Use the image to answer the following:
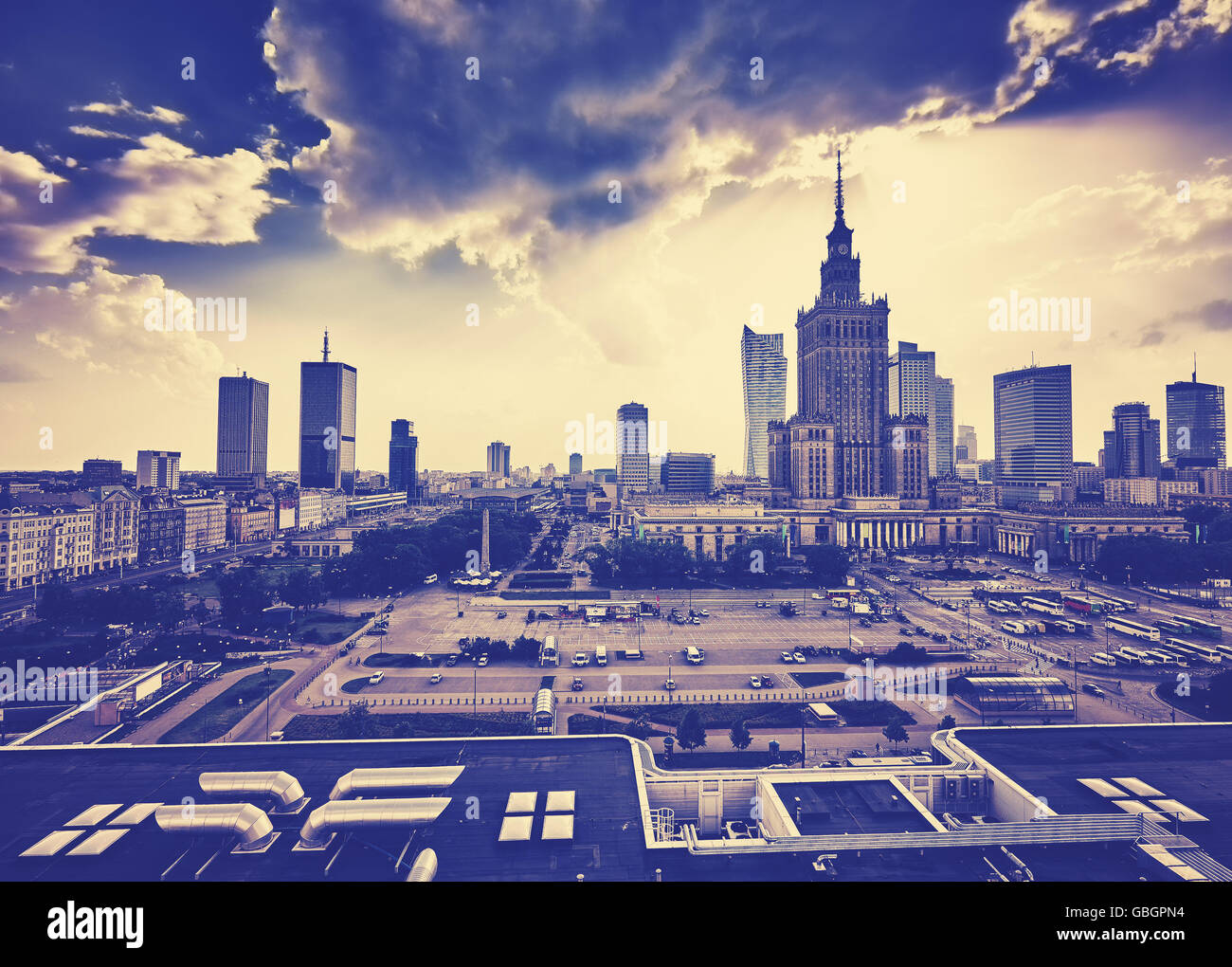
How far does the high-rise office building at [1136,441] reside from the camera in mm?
76938

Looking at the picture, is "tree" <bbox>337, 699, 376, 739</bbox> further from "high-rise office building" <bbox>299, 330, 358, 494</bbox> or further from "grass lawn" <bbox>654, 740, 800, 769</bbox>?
"high-rise office building" <bbox>299, 330, 358, 494</bbox>

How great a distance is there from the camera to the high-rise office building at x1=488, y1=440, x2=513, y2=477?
601ft

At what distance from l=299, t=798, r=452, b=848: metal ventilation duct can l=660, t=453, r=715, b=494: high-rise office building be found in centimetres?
9363

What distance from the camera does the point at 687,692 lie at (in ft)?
70.8

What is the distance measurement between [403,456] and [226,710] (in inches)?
4323

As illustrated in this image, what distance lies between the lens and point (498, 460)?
613 ft

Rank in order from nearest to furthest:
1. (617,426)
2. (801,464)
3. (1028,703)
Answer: (1028,703) < (801,464) < (617,426)

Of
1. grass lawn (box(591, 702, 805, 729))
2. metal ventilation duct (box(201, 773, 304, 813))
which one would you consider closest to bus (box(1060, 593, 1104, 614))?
grass lawn (box(591, 702, 805, 729))

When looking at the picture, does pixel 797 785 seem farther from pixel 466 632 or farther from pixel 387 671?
pixel 466 632

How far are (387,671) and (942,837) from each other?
2020cm

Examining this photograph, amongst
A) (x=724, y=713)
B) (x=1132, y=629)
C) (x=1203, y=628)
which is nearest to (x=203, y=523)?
(x=724, y=713)

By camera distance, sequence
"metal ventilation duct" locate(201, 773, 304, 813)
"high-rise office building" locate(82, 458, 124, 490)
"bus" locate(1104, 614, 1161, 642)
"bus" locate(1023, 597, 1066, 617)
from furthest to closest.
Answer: "high-rise office building" locate(82, 458, 124, 490), "bus" locate(1023, 597, 1066, 617), "bus" locate(1104, 614, 1161, 642), "metal ventilation duct" locate(201, 773, 304, 813)

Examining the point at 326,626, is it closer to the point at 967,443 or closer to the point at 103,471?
the point at 103,471
